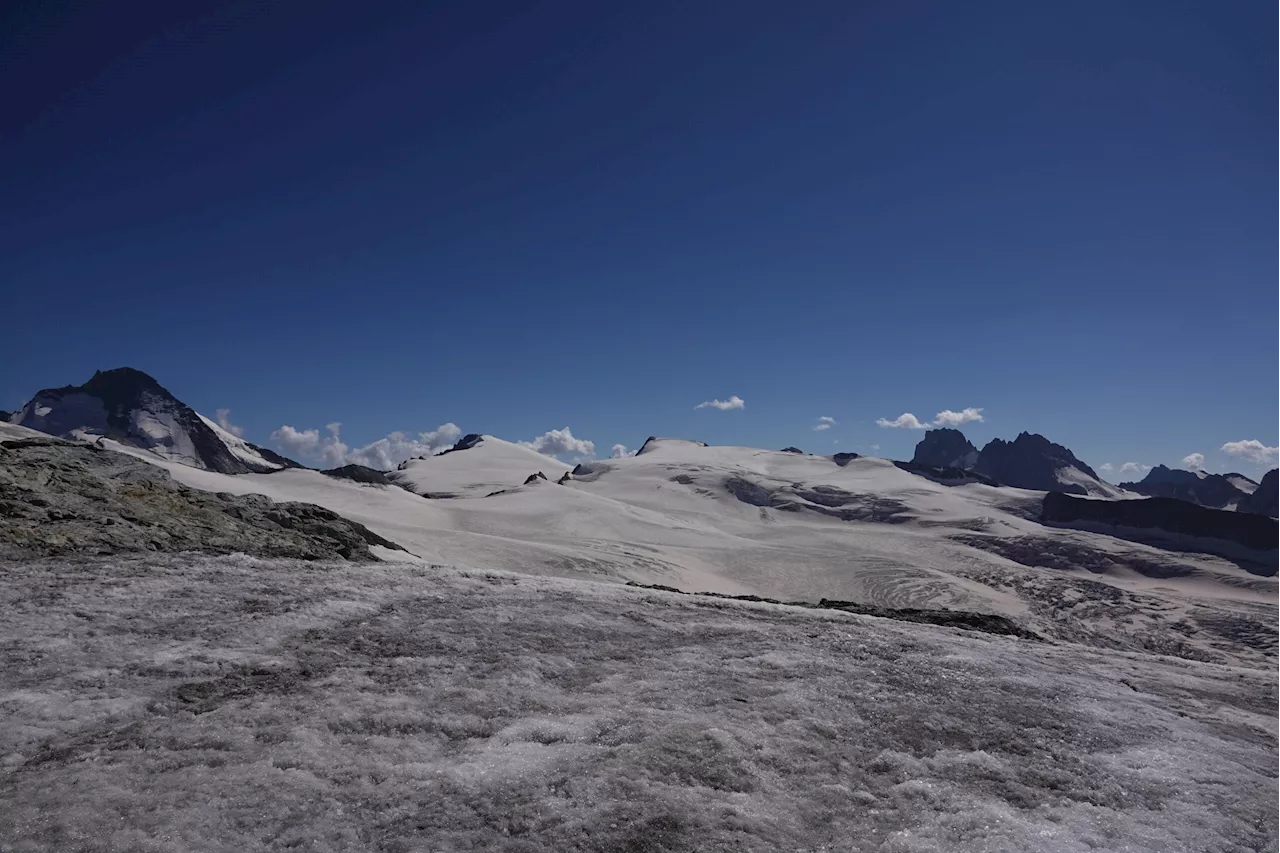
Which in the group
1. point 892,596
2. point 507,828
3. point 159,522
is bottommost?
point 892,596

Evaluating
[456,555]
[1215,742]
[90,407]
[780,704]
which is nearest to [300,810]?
[780,704]

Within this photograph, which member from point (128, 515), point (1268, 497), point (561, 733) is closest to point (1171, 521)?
point (1268, 497)

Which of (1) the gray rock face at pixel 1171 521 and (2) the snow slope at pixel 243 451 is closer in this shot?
(1) the gray rock face at pixel 1171 521

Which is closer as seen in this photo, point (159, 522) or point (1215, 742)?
point (1215, 742)

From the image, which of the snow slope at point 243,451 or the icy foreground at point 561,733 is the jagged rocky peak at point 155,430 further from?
the icy foreground at point 561,733

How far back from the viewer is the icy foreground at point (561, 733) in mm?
4664

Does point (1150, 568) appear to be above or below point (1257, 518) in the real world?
below

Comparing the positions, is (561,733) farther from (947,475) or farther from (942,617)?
(947,475)

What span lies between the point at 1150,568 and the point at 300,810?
84.1 meters

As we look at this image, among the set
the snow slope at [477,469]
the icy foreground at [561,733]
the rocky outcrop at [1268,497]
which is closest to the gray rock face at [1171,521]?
the rocky outcrop at [1268,497]

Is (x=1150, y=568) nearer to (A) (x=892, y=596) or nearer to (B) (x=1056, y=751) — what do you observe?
(A) (x=892, y=596)

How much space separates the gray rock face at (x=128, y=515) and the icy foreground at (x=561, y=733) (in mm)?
1986

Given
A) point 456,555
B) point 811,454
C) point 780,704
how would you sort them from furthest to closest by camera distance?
point 811,454 → point 456,555 → point 780,704

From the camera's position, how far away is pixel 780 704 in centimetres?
697
